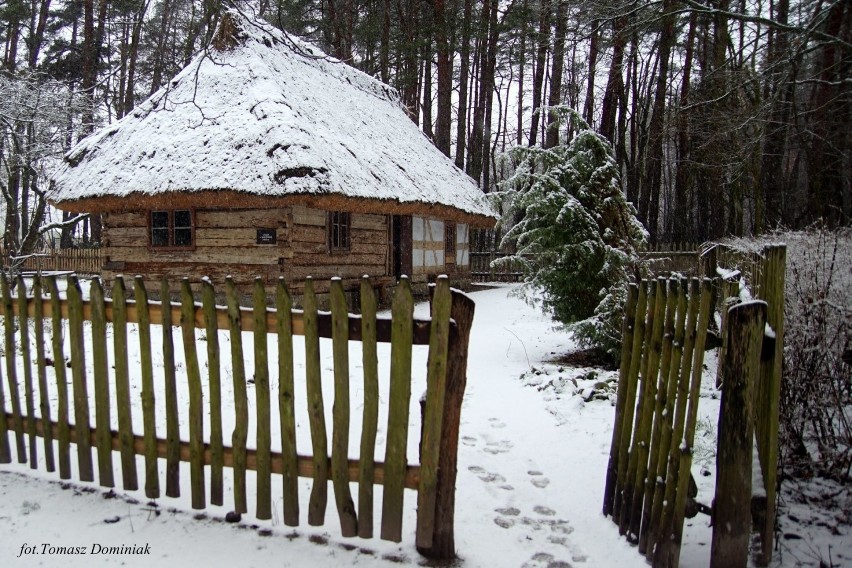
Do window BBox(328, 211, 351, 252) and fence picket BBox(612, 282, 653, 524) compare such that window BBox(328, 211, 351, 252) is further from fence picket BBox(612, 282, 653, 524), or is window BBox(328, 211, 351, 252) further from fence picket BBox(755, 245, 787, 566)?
fence picket BBox(755, 245, 787, 566)

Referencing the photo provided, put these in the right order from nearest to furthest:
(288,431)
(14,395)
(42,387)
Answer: (288,431) < (42,387) < (14,395)

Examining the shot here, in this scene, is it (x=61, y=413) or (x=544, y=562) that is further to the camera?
(x=61, y=413)

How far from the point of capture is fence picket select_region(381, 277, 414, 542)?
2.79m

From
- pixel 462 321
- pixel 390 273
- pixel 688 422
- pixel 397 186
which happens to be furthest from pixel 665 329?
pixel 390 273

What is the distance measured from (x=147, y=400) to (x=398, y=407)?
4.95 feet

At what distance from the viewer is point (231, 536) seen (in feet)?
9.89

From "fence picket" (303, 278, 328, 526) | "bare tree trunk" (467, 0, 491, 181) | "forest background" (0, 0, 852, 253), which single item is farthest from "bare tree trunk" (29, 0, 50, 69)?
"fence picket" (303, 278, 328, 526)

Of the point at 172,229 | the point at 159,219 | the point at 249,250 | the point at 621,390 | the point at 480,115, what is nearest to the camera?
the point at 621,390

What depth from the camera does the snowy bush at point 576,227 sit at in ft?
23.2

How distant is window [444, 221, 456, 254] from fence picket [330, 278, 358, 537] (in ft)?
50.4

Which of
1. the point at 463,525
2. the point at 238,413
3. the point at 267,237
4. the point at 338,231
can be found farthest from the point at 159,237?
the point at 463,525

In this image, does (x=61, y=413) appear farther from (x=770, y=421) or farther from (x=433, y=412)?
(x=770, y=421)

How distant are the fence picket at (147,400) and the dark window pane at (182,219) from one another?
370 inches

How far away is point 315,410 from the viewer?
2926mm
